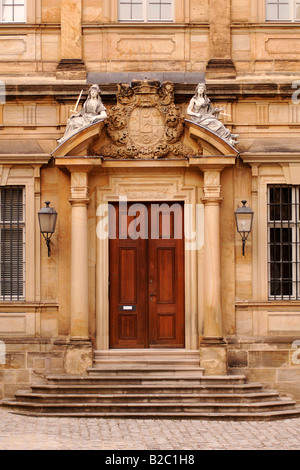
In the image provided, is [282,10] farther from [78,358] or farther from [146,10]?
[78,358]

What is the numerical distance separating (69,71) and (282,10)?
4.02 meters

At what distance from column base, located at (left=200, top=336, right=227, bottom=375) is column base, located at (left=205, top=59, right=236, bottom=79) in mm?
4581

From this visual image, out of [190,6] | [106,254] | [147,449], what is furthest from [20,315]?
[190,6]

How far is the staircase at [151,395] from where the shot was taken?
12172 mm

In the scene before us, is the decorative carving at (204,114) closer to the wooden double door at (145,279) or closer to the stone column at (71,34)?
the wooden double door at (145,279)

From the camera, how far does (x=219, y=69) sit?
532 inches

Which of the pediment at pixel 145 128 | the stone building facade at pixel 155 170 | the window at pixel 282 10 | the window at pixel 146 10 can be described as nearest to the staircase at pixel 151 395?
the stone building facade at pixel 155 170

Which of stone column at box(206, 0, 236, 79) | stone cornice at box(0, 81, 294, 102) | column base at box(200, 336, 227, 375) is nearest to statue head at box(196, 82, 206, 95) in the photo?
stone cornice at box(0, 81, 294, 102)

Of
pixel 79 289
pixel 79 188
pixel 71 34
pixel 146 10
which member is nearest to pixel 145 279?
pixel 79 289

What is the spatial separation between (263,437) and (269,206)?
14.3 ft

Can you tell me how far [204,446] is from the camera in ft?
33.8

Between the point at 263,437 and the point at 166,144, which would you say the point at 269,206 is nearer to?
the point at 166,144

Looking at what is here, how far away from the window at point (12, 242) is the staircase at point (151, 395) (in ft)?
6.10

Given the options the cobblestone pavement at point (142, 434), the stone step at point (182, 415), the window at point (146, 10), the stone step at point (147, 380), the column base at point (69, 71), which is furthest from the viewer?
the window at point (146, 10)
